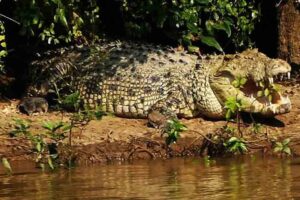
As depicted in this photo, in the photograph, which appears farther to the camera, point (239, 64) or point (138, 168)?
point (239, 64)

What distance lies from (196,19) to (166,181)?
13.3ft

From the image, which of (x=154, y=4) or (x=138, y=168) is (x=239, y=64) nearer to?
(x=154, y=4)

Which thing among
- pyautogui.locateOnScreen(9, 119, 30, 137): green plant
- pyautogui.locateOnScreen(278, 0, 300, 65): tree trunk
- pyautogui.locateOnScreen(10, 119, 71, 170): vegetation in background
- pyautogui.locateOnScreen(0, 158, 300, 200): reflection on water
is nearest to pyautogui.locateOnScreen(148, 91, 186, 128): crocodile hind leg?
pyautogui.locateOnScreen(0, 158, 300, 200): reflection on water

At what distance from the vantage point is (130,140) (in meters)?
7.88

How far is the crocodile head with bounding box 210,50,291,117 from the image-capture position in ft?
27.9

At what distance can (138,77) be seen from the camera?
9289 mm

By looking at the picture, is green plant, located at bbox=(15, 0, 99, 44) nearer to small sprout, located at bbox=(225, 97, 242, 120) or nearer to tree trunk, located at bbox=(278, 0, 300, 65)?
small sprout, located at bbox=(225, 97, 242, 120)

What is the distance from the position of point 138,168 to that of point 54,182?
991 millimetres

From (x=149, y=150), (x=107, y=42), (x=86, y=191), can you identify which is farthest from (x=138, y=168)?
(x=107, y=42)

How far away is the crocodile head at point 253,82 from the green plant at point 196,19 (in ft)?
2.78

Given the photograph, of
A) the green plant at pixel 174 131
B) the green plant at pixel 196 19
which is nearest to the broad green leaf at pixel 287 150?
the green plant at pixel 174 131

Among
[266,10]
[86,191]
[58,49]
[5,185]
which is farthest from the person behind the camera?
[266,10]

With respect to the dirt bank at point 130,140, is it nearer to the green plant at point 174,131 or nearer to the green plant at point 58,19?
the green plant at point 174,131

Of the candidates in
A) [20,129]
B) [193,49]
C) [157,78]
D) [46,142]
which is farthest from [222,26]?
[20,129]
